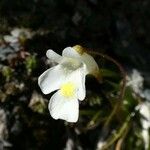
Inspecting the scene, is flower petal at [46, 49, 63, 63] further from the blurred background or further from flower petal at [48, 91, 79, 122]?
the blurred background

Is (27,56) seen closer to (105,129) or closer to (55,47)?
(55,47)

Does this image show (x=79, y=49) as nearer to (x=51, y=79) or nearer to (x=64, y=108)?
(x=51, y=79)

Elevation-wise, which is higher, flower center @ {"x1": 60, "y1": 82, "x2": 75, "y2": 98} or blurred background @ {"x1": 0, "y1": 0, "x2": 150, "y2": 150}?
flower center @ {"x1": 60, "y1": 82, "x2": 75, "y2": 98}

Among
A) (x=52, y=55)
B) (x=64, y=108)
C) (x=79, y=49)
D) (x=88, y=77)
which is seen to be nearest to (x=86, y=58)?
(x=79, y=49)

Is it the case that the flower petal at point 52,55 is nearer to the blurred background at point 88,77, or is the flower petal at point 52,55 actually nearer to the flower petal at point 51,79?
the flower petal at point 51,79

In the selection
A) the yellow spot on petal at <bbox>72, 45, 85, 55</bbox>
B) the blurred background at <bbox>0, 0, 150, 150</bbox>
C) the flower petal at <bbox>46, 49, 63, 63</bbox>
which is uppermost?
the yellow spot on petal at <bbox>72, 45, 85, 55</bbox>

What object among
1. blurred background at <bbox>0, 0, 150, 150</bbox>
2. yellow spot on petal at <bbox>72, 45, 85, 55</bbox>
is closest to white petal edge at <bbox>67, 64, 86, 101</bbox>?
yellow spot on petal at <bbox>72, 45, 85, 55</bbox>

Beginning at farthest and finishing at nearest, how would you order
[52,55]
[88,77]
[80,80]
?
[88,77] → [80,80] → [52,55]
